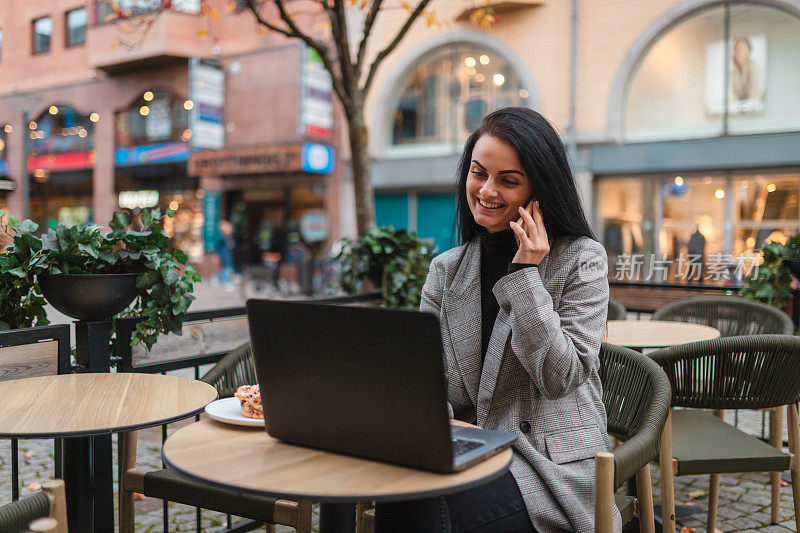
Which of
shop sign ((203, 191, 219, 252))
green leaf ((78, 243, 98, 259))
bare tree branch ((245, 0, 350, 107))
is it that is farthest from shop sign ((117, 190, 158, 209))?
green leaf ((78, 243, 98, 259))

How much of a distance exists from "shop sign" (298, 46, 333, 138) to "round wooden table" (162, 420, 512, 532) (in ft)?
51.8

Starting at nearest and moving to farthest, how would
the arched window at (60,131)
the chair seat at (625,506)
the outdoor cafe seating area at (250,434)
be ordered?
the outdoor cafe seating area at (250,434) → the chair seat at (625,506) → the arched window at (60,131)

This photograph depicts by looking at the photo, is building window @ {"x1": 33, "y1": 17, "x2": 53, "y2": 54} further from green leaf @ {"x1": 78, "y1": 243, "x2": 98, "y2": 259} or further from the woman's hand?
the woman's hand

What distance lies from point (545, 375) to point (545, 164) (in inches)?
23.8

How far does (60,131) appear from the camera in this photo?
21828mm

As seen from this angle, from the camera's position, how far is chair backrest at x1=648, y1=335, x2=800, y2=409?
9.59 feet

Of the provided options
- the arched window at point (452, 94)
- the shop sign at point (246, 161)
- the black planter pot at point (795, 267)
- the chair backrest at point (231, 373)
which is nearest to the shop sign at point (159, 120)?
the shop sign at point (246, 161)

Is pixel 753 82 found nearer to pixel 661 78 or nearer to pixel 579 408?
pixel 661 78

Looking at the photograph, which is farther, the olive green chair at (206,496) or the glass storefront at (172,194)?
the glass storefront at (172,194)

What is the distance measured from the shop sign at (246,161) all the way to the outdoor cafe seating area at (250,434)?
14.2m

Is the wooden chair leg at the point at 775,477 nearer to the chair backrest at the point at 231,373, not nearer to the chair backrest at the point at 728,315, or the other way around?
the chair backrest at the point at 728,315

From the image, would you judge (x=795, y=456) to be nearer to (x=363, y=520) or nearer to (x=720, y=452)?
(x=720, y=452)

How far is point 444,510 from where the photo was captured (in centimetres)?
163

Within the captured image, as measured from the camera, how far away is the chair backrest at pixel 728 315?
4477mm
